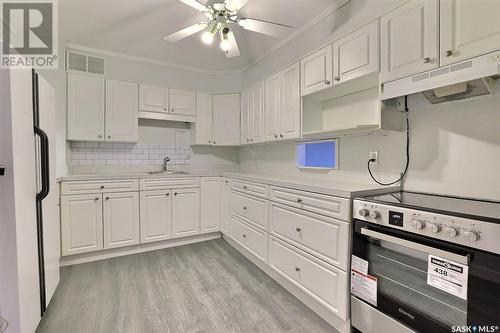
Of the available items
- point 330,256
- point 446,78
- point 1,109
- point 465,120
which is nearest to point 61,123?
point 1,109

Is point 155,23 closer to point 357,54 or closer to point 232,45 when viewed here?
point 232,45

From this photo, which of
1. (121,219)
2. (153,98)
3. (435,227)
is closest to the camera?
(435,227)

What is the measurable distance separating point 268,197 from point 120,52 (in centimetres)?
273

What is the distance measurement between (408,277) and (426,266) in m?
0.12

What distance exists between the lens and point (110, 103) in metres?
3.08

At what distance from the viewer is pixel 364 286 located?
1.48 m

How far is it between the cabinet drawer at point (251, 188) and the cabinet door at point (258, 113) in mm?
646

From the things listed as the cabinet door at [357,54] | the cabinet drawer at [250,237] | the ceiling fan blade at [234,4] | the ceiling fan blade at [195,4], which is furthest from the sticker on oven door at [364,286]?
the ceiling fan blade at [195,4]

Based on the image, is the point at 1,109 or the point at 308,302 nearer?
the point at 1,109

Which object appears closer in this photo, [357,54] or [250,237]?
[357,54]

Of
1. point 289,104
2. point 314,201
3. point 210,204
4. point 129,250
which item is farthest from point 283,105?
point 129,250

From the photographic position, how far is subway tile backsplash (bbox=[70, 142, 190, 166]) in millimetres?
3133

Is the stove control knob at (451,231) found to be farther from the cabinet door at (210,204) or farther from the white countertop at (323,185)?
the cabinet door at (210,204)

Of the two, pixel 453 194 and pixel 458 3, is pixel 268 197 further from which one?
→ pixel 458 3
